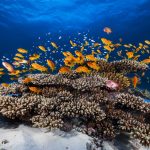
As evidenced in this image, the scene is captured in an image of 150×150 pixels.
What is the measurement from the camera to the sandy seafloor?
14.9 ft

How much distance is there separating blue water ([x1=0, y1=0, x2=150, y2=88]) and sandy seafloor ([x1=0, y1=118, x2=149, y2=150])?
3102 centimetres

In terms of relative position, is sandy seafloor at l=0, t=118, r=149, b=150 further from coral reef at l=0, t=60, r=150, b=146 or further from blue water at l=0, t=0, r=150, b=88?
blue water at l=0, t=0, r=150, b=88

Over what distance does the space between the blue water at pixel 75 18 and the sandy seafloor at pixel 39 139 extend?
31.0m

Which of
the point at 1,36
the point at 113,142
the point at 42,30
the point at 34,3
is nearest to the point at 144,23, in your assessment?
the point at 34,3

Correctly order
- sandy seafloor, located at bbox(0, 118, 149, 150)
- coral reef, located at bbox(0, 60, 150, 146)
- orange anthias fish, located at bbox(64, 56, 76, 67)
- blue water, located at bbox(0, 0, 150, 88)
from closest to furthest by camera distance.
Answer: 1. sandy seafloor, located at bbox(0, 118, 149, 150)
2. coral reef, located at bbox(0, 60, 150, 146)
3. orange anthias fish, located at bbox(64, 56, 76, 67)
4. blue water, located at bbox(0, 0, 150, 88)

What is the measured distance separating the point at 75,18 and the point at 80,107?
38.5 m

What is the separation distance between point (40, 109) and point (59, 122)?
0.64 meters

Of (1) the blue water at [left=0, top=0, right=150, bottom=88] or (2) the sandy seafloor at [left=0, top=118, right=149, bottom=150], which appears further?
(1) the blue water at [left=0, top=0, right=150, bottom=88]

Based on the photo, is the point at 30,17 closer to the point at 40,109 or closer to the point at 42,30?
the point at 42,30

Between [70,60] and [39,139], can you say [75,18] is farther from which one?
[39,139]

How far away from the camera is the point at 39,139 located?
15.7 feet

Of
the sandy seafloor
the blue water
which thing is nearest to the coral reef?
the sandy seafloor

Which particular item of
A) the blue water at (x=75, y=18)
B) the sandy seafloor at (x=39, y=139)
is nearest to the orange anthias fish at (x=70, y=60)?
the sandy seafloor at (x=39, y=139)

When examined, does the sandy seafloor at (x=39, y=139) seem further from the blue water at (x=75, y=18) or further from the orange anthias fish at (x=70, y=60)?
the blue water at (x=75, y=18)
